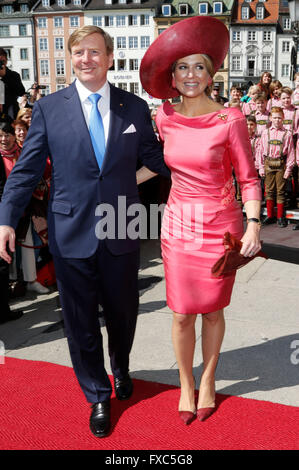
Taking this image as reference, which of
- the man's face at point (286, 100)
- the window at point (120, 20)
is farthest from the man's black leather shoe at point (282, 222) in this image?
the window at point (120, 20)

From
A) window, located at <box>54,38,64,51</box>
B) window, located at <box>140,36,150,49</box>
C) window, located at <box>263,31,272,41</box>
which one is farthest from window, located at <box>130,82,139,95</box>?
window, located at <box>263,31,272,41</box>

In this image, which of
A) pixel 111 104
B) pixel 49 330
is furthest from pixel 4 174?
pixel 111 104

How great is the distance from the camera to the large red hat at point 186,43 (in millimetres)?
2379

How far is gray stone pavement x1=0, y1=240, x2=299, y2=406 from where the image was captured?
3.15 meters

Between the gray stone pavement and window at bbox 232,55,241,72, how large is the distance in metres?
51.9

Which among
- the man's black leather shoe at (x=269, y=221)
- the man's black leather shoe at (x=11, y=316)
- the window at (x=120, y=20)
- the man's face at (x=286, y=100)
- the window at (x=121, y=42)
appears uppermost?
the window at (x=120, y=20)

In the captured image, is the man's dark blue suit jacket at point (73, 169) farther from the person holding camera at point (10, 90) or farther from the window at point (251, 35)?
the window at point (251, 35)

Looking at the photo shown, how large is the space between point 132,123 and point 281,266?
3.63 metres

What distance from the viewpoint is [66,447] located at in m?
2.46

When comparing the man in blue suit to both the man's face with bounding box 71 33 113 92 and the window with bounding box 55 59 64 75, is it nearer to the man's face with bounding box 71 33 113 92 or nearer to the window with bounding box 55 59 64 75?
the man's face with bounding box 71 33 113 92

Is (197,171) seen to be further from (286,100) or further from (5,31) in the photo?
(5,31)

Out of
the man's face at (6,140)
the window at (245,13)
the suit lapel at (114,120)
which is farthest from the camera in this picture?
the window at (245,13)

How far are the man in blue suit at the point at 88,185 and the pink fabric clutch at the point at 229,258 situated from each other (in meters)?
0.53

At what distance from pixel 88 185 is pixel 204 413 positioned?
1.41m
